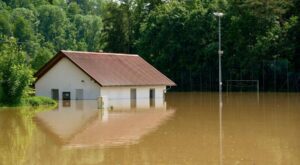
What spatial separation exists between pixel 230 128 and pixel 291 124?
3.06 meters

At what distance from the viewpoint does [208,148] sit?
55.8 ft

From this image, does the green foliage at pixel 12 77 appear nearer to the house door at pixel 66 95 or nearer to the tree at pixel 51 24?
the house door at pixel 66 95

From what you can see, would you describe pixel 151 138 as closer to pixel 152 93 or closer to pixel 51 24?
pixel 152 93

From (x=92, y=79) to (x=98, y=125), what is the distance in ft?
57.0

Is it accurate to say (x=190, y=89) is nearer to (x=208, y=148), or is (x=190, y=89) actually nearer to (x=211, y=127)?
(x=211, y=127)

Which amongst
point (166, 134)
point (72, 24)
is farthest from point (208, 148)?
point (72, 24)

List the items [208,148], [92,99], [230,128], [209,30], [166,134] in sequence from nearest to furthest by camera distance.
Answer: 1. [208,148]
2. [166,134]
3. [230,128]
4. [92,99]
5. [209,30]

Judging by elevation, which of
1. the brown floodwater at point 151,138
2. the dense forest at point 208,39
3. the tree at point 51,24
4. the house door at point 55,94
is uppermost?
the tree at point 51,24

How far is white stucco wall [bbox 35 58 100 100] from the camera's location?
42250 mm

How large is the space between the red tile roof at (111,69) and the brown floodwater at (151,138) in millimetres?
11948

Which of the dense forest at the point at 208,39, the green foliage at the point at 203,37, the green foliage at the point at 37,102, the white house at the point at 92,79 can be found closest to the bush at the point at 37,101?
the green foliage at the point at 37,102

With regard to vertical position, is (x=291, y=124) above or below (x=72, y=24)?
below

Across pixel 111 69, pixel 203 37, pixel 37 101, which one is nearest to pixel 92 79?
pixel 111 69

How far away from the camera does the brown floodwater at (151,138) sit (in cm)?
1523
